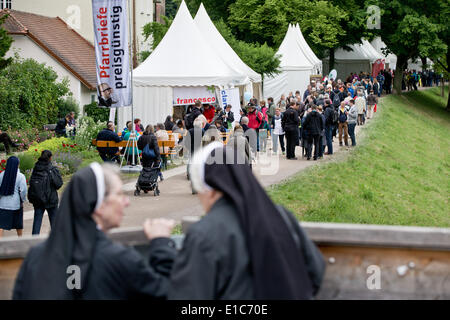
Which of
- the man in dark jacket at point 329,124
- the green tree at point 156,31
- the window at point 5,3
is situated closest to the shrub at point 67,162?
the man in dark jacket at point 329,124

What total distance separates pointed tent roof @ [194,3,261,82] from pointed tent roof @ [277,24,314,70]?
967 centimetres

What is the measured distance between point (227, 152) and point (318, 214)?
1292 cm

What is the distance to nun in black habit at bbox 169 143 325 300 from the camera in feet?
11.0

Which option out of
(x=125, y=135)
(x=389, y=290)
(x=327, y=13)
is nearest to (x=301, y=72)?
(x=327, y=13)

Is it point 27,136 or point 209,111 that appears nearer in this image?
point 209,111

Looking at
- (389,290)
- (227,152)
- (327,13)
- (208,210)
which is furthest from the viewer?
(327,13)

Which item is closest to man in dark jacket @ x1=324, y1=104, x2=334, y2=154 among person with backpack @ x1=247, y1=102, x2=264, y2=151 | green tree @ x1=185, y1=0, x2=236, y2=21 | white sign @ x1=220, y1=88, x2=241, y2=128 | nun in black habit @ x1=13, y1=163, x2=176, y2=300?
person with backpack @ x1=247, y1=102, x2=264, y2=151

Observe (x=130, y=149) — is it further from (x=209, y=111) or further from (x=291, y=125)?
(x=209, y=111)

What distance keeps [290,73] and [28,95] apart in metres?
15.2

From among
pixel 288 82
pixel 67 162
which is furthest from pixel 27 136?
pixel 288 82

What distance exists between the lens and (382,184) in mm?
22703

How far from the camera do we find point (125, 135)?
20484mm

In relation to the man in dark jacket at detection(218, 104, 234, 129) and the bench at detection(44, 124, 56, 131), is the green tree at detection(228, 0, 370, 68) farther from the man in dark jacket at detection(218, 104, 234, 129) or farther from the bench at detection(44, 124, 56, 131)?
the man in dark jacket at detection(218, 104, 234, 129)
